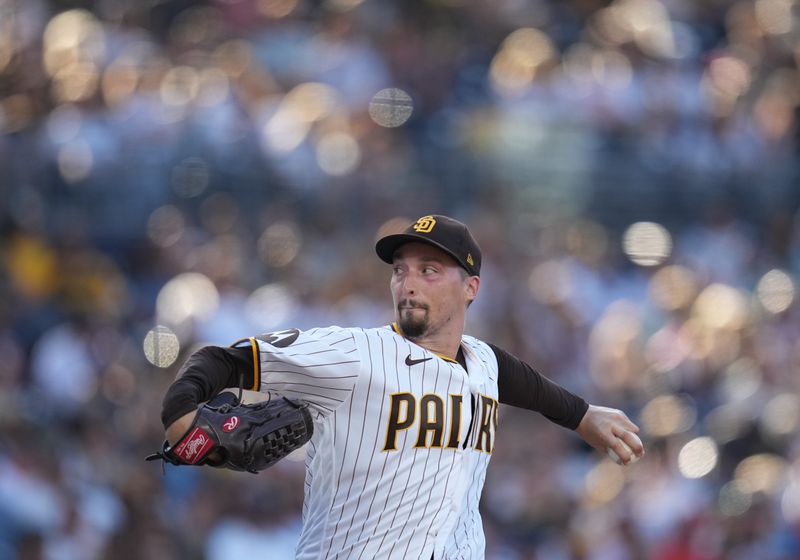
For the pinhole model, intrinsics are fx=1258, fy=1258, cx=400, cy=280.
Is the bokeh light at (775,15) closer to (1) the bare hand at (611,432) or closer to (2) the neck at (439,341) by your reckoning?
(1) the bare hand at (611,432)

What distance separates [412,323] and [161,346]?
3.68m

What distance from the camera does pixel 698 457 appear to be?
8039 millimetres

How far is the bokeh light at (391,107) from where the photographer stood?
9.03m

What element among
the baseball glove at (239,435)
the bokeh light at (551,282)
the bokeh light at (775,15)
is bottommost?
the baseball glove at (239,435)

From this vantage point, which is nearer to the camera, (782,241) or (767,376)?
(767,376)

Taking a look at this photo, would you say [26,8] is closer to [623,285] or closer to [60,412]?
[60,412]

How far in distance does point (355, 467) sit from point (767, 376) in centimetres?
561

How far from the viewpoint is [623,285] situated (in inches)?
360

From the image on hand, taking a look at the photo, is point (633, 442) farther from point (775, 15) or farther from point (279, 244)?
point (775, 15)

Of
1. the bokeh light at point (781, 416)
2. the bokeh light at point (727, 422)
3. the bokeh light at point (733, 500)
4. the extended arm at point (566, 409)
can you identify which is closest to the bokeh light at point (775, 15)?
the bokeh light at point (781, 416)

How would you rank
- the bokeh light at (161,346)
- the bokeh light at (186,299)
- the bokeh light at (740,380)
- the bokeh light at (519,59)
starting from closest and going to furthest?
the bokeh light at (161,346) < the bokeh light at (186,299) < the bokeh light at (740,380) < the bokeh light at (519,59)

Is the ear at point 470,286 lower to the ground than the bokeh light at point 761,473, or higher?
lower

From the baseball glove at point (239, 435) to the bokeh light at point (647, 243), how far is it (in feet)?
19.8

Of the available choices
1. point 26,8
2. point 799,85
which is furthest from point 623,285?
point 26,8
